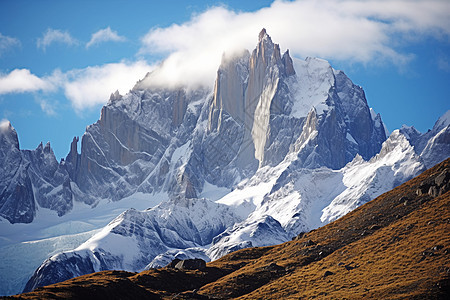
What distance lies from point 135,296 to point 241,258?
1225 inches

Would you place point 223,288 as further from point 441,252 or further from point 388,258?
point 441,252

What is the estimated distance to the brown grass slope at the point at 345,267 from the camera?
89062 mm

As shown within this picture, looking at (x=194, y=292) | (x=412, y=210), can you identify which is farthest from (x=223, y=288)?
(x=412, y=210)

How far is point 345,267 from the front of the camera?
10119 centimetres

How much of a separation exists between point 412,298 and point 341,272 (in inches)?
809

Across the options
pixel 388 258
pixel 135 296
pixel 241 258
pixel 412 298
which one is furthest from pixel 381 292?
pixel 241 258

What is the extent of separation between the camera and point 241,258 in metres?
131

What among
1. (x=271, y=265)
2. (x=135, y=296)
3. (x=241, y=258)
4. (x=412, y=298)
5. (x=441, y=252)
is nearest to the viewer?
(x=412, y=298)

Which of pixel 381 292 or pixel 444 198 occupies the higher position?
pixel 444 198

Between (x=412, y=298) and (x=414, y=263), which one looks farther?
(x=414, y=263)

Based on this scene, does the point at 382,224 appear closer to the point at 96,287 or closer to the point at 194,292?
the point at 194,292

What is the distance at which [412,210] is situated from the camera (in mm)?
114125

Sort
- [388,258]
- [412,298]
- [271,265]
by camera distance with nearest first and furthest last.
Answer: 1. [412,298]
2. [388,258]
3. [271,265]

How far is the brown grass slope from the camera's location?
292 feet
